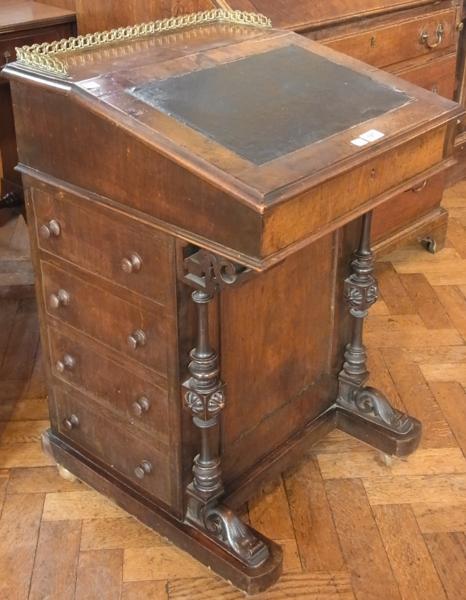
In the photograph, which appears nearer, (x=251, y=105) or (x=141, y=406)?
(x=251, y=105)

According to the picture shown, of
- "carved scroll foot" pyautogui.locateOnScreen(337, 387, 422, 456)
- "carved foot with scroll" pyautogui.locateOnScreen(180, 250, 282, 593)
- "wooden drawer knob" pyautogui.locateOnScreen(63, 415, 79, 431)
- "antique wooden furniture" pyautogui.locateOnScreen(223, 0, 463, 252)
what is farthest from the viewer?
"antique wooden furniture" pyautogui.locateOnScreen(223, 0, 463, 252)

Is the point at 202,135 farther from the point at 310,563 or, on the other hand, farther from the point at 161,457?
the point at 310,563

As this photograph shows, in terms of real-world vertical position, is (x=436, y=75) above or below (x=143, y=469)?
above

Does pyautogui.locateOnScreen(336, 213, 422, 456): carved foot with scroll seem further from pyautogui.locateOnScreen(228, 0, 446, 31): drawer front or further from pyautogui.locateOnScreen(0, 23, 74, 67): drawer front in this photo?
pyautogui.locateOnScreen(0, 23, 74, 67): drawer front

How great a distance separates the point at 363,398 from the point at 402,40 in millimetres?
1335

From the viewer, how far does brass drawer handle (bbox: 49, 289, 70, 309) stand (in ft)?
6.15

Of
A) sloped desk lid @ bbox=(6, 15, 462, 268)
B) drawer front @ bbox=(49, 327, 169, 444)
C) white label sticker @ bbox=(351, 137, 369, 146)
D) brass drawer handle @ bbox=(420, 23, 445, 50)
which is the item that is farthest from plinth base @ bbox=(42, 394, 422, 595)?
brass drawer handle @ bbox=(420, 23, 445, 50)

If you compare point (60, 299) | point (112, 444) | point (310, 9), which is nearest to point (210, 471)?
point (112, 444)

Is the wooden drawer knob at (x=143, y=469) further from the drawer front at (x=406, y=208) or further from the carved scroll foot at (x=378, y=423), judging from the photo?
the drawer front at (x=406, y=208)

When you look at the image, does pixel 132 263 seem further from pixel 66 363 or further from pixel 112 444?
pixel 112 444

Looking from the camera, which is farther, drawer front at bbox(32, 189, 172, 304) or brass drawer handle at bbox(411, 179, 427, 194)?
brass drawer handle at bbox(411, 179, 427, 194)

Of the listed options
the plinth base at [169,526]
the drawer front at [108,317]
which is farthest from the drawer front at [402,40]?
the plinth base at [169,526]

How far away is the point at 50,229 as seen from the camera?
1805 millimetres

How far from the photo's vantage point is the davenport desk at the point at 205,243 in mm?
1452
